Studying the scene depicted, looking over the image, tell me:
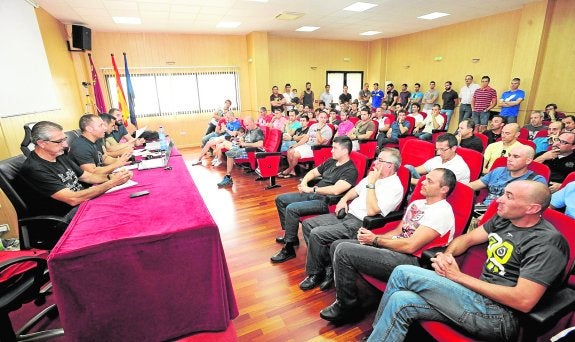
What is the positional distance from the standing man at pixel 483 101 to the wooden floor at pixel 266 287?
20.0 ft

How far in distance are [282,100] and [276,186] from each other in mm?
4712

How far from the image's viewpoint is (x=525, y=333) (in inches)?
46.0

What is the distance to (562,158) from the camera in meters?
2.98

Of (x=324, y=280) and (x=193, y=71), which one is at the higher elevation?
(x=193, y=71)

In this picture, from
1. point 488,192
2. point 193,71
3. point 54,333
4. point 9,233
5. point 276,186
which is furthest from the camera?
point 193,71

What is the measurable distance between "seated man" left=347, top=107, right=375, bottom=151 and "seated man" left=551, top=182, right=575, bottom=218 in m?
2.87

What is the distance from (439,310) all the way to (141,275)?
4.89 feet

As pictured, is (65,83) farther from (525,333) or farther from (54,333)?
(525,333)

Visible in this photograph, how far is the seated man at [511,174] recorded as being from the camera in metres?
2.14

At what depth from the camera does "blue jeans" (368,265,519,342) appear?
49.0 inches

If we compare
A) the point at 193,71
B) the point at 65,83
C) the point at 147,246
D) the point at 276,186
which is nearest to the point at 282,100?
the point at 193,71

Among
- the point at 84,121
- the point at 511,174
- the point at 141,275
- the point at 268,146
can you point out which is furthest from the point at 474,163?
the point at 84,121

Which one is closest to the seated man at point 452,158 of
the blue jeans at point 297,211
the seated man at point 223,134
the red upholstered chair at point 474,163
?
the red upholstered chair at point 474,163

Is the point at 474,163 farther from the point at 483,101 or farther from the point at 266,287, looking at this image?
the point at 483,101
